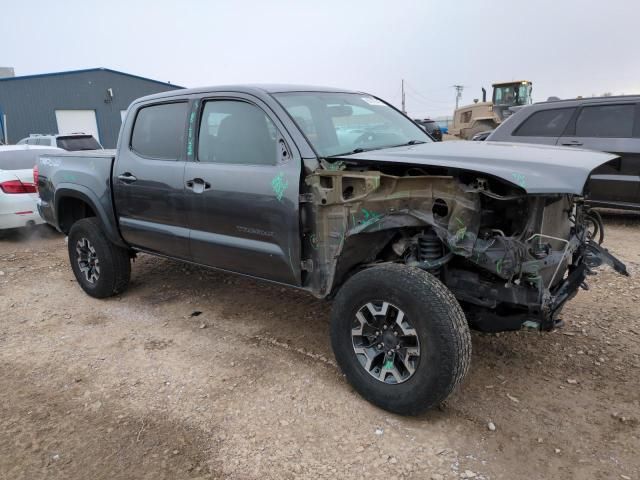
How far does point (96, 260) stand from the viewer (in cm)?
495

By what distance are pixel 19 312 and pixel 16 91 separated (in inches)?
890

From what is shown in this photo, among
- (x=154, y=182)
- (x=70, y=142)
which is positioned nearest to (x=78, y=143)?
(x=70, y=142)

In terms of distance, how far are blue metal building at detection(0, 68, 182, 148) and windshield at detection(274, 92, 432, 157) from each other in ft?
73.2

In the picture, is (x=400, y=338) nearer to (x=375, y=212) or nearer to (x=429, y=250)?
(x=429, y=250)

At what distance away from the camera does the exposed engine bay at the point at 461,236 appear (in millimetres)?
2701

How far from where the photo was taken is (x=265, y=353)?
12.4 ft

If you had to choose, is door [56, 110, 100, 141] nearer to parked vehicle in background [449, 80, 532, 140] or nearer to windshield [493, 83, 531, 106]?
parked vehicle in background [449, 80, 532, 140]

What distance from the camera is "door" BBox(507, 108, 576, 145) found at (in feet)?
22.7

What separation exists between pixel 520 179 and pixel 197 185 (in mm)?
2323

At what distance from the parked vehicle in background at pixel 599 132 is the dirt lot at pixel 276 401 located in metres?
2.32

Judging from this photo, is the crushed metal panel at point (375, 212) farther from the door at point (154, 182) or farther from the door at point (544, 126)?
the door at point (544, 126)

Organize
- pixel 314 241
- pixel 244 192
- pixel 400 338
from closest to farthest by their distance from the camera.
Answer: pixel 400 338, pixel 314 241, pixel 244 192

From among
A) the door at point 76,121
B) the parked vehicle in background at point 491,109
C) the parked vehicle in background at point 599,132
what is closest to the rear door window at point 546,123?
the parked vehicle in background at point 599,132

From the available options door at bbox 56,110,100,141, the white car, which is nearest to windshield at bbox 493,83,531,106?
the white car
